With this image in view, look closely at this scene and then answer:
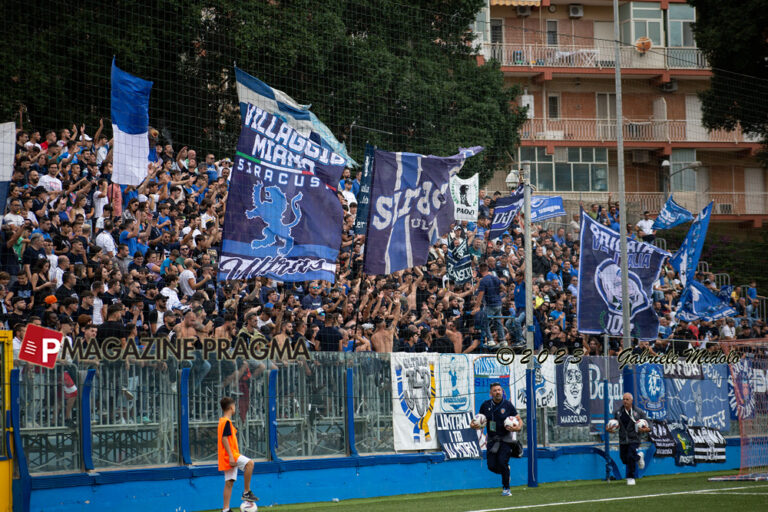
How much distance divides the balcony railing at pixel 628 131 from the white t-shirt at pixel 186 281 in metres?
32.8

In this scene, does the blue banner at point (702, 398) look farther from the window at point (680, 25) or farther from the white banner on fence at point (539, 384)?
the window at point (680, 25)

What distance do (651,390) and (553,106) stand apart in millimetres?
31285

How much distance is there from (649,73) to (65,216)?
38545 millimetres

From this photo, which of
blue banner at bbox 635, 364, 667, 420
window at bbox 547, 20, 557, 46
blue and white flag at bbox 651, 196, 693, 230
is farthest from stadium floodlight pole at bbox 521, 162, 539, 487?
window at bbox 547, 20, 557, 46

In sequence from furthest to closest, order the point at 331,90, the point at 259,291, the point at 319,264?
the point at 331,90, the point at 259,291, the point at 319,264

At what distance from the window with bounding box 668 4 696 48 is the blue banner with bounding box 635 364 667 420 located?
33723mm

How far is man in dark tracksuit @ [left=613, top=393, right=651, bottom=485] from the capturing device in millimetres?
19891

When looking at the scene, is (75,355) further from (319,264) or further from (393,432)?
(393,432)

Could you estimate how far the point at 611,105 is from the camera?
175 ft

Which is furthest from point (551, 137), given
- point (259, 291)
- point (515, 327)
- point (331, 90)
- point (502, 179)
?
point (259, 291)

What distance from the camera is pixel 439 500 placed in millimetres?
16984

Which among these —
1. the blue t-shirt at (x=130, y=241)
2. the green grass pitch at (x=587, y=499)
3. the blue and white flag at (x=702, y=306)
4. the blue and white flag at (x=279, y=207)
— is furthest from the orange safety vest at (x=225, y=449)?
the blue and white flag at (x=702, y=306)

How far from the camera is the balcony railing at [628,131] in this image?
166 ft

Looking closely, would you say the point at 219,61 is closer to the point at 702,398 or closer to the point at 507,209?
the point at 507,209
